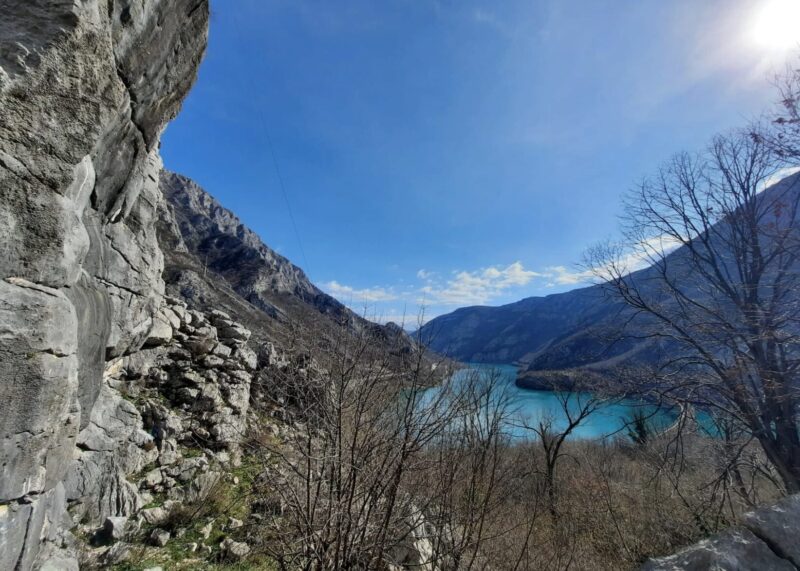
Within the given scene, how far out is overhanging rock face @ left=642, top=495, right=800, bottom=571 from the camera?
12.7 ft

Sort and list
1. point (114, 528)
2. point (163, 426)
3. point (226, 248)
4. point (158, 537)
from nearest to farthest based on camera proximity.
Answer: point (114, 528)
point (158, 537)
point (163, 426)
point (226, 248)

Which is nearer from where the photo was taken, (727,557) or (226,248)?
(727,557)

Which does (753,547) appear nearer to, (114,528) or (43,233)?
(43,233)

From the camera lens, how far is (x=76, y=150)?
310cm

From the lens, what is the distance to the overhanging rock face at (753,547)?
3869 millimetres

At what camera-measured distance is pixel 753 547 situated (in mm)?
3971

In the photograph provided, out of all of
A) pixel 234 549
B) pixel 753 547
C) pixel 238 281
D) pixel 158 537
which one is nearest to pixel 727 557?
pixel 753 547

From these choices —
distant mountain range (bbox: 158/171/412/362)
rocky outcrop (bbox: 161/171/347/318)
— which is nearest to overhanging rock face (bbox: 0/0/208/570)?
distant mountain range (bbox: 158/171/412/362)

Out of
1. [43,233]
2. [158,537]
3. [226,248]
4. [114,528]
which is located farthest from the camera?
[226,248]

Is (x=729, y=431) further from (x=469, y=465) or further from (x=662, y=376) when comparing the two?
(x=469, y=465)

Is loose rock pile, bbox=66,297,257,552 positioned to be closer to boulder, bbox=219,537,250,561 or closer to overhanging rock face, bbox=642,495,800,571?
boulder, bbox=219,537,250,561

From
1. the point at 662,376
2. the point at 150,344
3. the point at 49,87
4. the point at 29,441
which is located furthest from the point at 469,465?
the point at 49,87

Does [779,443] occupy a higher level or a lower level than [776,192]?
lower

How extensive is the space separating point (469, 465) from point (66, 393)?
7.65 m
